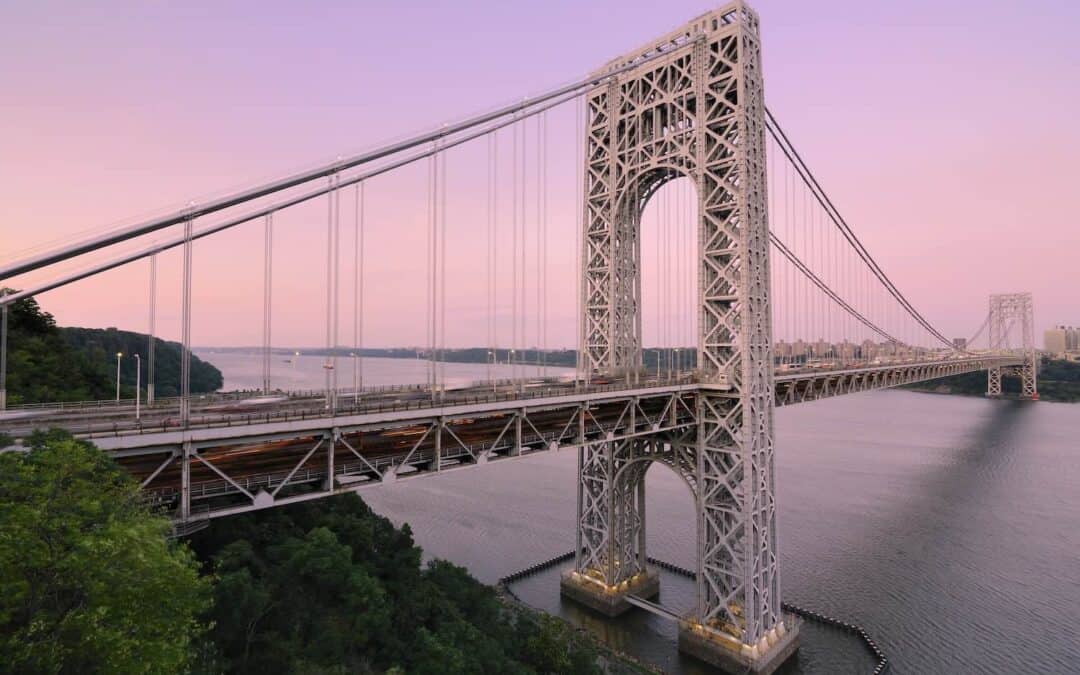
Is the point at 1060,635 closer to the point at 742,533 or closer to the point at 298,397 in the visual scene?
the point at 742,533

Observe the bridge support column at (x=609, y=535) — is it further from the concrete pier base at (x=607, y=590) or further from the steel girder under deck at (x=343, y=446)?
the steel girder under deck at (x=343, y=446)

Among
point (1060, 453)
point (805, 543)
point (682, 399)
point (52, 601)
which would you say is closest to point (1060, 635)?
point (805, 543)

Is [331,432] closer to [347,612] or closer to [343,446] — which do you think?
[343,446]

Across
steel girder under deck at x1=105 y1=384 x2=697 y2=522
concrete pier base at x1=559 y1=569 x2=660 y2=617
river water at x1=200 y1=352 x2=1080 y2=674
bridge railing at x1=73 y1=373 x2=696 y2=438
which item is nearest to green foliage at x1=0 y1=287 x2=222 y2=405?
bridge railing at x1=73 y1=373 x2=696 y2=438

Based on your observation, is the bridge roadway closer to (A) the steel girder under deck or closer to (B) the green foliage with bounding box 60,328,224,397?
(A) the steel girder under deck

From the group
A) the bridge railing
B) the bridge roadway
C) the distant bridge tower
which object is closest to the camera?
the bridge railing
